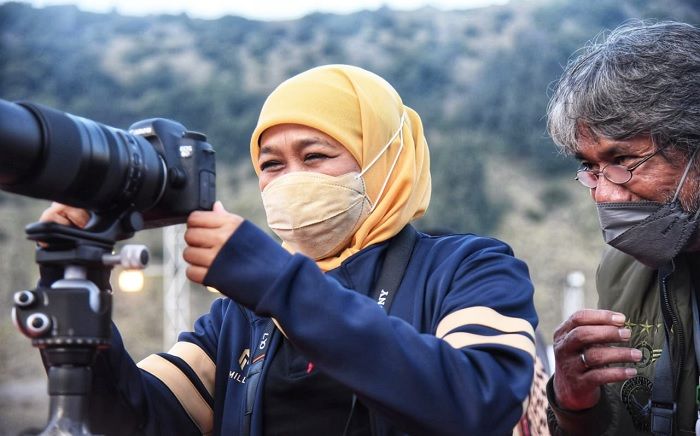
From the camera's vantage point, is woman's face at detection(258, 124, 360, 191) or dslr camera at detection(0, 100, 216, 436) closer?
dslr camera at detection(0, 100, 216, 436)

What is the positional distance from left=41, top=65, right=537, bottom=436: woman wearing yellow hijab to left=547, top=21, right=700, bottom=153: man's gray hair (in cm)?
58

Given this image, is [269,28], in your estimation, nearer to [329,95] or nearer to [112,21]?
[112,21]

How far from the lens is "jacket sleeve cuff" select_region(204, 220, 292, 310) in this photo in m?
2.03

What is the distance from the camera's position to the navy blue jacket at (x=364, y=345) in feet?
6.80

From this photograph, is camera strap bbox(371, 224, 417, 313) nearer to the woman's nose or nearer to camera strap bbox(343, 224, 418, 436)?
camera strap bbox(343, 224, 418, 436)

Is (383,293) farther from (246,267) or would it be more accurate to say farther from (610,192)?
(610,192)

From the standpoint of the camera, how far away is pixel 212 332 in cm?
289

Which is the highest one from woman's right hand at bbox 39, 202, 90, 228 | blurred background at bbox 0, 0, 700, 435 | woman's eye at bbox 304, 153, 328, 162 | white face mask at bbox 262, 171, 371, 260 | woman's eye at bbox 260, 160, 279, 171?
woman's right hand at bbox 39, 202, 90, 228

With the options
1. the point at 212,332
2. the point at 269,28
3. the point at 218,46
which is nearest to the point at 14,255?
the point at 218,46

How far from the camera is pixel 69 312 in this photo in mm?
1938

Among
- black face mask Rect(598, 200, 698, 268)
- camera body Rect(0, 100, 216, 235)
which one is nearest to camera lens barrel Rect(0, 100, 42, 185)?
camera body Rect(0, 100, 216, 235)

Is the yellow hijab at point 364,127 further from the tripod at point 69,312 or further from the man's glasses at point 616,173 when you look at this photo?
the tripod at point 69,312

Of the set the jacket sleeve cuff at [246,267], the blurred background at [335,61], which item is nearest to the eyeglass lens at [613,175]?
the jacket sleeve cuff at [246,267]

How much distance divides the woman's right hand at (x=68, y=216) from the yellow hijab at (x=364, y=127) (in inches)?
32.1
